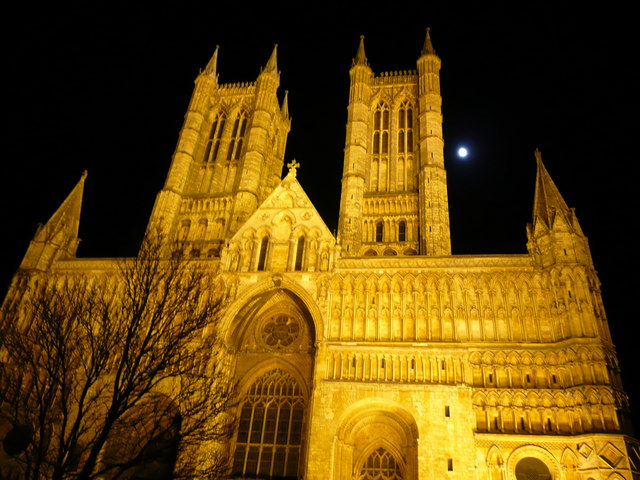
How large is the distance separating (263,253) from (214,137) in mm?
21068

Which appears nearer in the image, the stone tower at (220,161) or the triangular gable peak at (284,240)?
the triangular gable peak at (284,240)

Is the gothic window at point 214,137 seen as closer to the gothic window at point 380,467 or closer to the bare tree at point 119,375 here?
the bare tree at point 119,375

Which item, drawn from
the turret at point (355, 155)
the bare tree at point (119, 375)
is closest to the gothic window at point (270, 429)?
the bare tree at point (119, 375)

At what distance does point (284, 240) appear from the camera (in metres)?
24.2

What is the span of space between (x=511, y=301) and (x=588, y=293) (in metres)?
3.01

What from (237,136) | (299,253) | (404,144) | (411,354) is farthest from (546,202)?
(237,136)

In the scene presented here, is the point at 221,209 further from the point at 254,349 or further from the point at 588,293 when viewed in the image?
the point at 588,293

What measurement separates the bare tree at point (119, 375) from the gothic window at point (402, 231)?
622 inches

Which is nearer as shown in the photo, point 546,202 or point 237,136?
point 546,202

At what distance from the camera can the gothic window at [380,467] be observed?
19172 mm

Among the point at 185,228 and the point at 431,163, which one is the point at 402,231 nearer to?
the point at 431,163

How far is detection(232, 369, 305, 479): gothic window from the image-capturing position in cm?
2020

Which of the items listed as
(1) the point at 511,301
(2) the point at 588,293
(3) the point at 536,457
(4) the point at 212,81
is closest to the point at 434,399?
(3) the point at 536,457

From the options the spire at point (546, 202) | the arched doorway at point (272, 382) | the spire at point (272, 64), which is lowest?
→ the arched doorway at point (272, 382)
